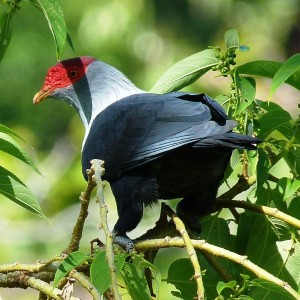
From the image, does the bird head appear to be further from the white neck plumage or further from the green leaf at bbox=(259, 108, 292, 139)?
the green leaf at bbox=(259, 108, 292, 139)

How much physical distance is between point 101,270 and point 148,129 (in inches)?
53.0

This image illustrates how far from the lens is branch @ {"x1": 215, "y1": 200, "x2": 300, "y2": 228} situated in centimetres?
247

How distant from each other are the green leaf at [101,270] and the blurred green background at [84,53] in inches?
127

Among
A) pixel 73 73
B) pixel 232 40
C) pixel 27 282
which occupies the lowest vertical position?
pixel 27 282

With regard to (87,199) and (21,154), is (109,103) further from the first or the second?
(87,199)

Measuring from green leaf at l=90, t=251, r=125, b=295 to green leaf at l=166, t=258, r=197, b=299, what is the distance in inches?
23.1

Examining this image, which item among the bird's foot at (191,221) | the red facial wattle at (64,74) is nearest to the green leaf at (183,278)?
the bird's foot at (191,221)

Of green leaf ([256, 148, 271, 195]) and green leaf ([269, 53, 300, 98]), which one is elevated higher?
green leaf ([269, 53, 300, 98])

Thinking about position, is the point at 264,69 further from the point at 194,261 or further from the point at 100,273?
Result: the point at 100,273

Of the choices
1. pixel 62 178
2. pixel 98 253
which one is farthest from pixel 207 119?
pixel 62 178

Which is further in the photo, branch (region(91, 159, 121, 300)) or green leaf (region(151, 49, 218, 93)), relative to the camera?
green leaf (region(151, 49, 218, 93))

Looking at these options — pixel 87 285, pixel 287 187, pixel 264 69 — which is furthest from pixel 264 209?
pixel 87 285

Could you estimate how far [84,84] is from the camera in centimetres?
397

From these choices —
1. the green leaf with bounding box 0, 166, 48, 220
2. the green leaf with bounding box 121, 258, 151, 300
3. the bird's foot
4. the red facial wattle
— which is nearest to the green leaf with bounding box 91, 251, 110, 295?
the green leaf with bounding box 121, 258, 151, 300
